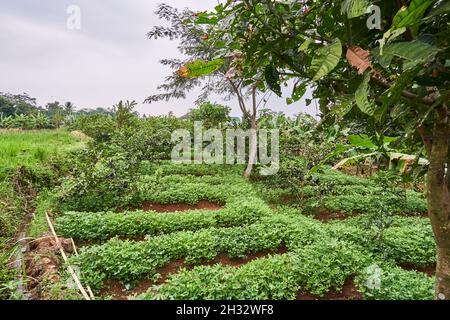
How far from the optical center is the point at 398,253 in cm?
369

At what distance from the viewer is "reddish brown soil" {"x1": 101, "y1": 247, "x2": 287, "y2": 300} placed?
2.93 m

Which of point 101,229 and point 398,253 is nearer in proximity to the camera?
point 398,253

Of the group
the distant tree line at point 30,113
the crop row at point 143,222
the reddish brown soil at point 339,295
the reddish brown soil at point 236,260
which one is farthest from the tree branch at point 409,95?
the distant tree line at point 30,113

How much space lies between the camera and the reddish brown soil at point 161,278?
2.93 m

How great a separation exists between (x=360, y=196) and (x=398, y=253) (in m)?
2.54

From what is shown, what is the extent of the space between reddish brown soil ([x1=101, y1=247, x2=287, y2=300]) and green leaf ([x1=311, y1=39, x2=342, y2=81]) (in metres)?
2.75

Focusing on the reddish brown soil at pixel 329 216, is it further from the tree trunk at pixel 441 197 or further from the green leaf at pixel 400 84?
the green leaf at pixel 400 84

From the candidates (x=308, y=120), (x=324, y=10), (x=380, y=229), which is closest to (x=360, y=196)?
(x=380, y=229)

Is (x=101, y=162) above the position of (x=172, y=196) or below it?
above

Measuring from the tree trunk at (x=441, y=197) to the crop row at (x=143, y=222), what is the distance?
3.31 m

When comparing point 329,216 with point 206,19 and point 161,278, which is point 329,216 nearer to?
point 161,278

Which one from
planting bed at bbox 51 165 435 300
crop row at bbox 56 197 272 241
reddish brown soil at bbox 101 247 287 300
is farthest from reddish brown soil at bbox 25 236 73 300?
reddish brown soil at bbox 101 247 287 300

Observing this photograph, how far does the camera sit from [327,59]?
79cm
